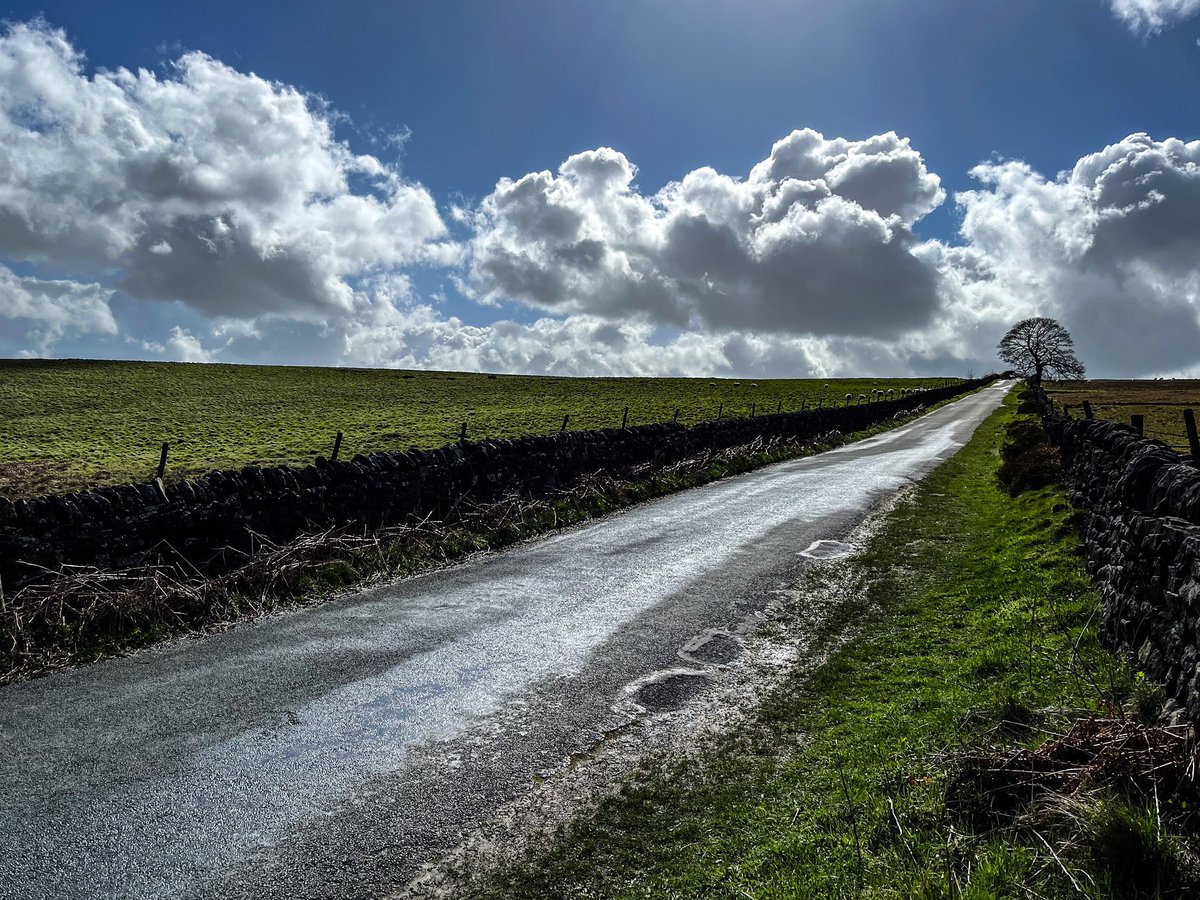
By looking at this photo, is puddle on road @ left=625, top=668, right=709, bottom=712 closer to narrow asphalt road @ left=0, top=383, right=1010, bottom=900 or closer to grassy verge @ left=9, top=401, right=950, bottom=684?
narrow asphalt road @ left=0, top=383, right=1010, bottom=900

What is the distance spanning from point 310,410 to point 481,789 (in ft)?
164

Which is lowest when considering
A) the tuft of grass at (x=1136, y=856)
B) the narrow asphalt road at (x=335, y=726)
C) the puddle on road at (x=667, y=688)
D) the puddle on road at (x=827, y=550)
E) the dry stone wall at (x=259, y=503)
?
the puddle on road at (x=667, y=688)

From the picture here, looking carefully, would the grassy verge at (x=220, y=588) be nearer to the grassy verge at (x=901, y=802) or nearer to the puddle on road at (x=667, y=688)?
the puddle on road at (x=667, y=688)

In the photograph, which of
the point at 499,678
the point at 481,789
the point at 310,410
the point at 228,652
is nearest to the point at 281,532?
the point at 228,652

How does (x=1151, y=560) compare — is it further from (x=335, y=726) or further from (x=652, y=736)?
(x=335, y=726)

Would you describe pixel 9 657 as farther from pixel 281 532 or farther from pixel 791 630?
pixel 791 630

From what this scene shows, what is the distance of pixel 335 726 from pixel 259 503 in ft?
18.9

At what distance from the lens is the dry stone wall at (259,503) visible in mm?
8570

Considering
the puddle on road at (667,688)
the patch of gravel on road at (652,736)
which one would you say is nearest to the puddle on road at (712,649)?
the patch of gravel on road at (652,736)

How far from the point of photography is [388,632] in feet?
27.0

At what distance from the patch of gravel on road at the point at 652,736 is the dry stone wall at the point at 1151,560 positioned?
2.59 meters

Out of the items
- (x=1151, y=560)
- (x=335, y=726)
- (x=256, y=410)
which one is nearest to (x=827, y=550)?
(x=1151, y=560)

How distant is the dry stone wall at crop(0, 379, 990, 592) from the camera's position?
337 inches

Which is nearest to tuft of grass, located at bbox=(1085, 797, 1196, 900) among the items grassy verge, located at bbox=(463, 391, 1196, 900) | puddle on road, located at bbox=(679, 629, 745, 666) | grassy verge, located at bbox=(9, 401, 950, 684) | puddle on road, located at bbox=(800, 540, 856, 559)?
grassy verge, located at bbox=(463, 391, 1196, 900)
